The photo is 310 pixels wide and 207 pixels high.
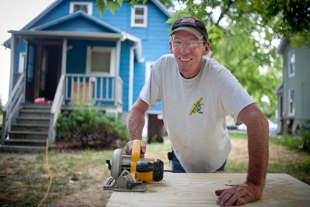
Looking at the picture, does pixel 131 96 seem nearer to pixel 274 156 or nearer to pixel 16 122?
pixel 16 122

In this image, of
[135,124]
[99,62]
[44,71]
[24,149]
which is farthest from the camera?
[99,62]

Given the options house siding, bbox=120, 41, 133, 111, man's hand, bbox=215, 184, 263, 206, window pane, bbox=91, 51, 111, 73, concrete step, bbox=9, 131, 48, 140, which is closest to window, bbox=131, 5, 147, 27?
house siding, bbox=120, 41, 133, 111

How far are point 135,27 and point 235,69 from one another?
11001mm

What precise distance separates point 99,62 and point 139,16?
4.03 meters

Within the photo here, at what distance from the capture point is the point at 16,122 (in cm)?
936

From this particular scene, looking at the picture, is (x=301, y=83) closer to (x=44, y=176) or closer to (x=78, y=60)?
(x=78, y=60)

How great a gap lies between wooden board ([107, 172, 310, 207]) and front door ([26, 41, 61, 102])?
1083cm

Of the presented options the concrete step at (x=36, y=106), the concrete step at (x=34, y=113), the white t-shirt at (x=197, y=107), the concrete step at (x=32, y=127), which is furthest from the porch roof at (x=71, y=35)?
the white t-shirt at (x=197, y=107)

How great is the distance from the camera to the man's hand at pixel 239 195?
5.32ft

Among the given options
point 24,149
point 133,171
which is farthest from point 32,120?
point 133,171

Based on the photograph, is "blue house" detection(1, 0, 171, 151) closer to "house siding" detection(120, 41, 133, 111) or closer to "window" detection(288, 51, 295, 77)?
"house siding" detection(120, 41, 133, 111)

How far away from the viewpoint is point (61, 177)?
5.44 metres

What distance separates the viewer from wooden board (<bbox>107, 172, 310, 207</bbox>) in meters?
1.62

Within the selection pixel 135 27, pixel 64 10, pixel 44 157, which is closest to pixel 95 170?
pixel 44 157
